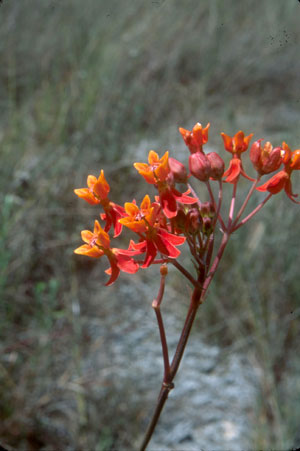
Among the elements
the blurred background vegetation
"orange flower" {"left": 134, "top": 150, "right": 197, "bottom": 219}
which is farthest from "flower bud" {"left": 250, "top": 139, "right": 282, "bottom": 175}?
the blurred background vegetation

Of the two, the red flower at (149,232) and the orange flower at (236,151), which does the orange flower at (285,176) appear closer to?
the orange flower at (236,151)

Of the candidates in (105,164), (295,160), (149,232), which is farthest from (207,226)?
(105,164)

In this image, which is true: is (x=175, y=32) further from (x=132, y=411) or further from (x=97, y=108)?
(x=132, y=411)

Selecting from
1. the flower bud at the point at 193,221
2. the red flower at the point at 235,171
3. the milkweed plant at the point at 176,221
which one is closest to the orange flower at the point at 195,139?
the milkweed plant at the point at 176,221

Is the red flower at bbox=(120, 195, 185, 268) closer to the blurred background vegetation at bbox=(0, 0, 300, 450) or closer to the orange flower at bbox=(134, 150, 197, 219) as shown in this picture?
the orange flower at bbox=(134, 150, 197, 219)

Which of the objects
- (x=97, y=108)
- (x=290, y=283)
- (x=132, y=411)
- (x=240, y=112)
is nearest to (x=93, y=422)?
(x=132, y=411)

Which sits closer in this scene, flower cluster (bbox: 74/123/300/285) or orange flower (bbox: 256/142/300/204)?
flower cluster (bbox: 74/123/300/285)

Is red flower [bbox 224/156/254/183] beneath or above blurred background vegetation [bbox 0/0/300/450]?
beneath

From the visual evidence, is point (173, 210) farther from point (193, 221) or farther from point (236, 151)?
point (236, 151)
